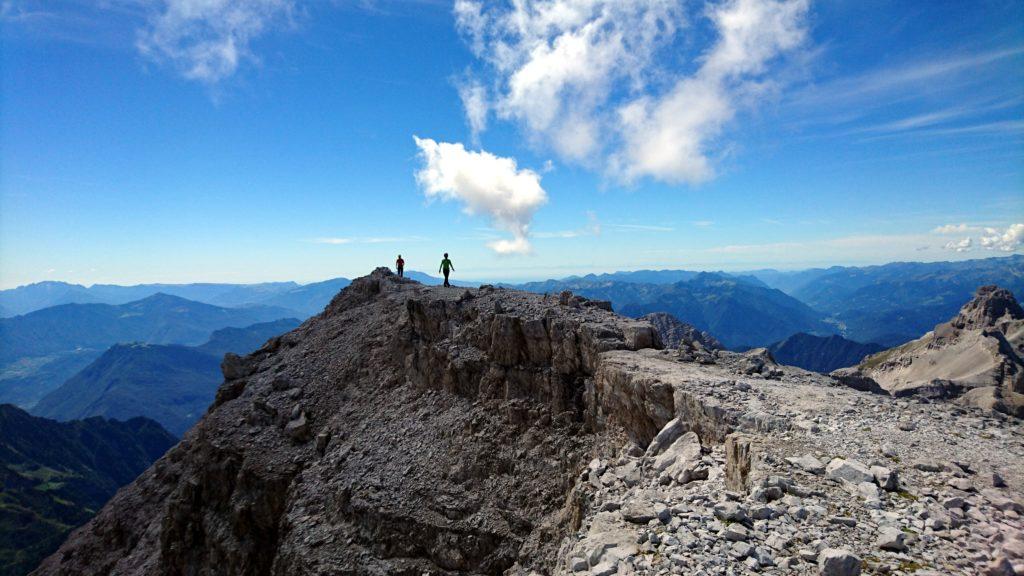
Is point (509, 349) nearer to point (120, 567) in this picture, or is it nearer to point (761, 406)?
point (761, 406)

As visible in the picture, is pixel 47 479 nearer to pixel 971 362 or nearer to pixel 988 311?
pixel 971 362

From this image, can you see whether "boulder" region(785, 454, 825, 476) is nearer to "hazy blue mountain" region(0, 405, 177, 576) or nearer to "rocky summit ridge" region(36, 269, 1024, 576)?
"rocky summit ridge" region(36, 269, 1024, 576)

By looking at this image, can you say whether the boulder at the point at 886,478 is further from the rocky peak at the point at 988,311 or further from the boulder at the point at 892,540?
the rocky peak at the point at 988,311

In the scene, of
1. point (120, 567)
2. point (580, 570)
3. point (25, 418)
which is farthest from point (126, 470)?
point (580, 570)

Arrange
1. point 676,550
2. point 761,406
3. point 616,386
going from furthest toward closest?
point 616,386 → point 761,406 → point 676,550

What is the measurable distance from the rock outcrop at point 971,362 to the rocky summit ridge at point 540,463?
5125cm

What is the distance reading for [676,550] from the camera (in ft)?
38.7

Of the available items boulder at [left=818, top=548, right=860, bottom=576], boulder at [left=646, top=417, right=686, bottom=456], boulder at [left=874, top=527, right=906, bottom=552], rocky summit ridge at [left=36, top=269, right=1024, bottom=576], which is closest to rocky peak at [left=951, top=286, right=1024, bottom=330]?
rocky summit ridge at [left=36, top=269, right=1024, bottom=576]

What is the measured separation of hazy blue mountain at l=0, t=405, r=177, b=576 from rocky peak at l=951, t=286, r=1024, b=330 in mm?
229926

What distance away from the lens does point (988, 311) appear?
130 m

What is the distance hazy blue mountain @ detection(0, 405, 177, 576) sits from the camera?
108 metres

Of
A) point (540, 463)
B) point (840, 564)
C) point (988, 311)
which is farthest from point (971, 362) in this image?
point (840, 564)

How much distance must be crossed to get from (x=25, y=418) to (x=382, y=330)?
723 ft

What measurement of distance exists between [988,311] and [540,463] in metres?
164
